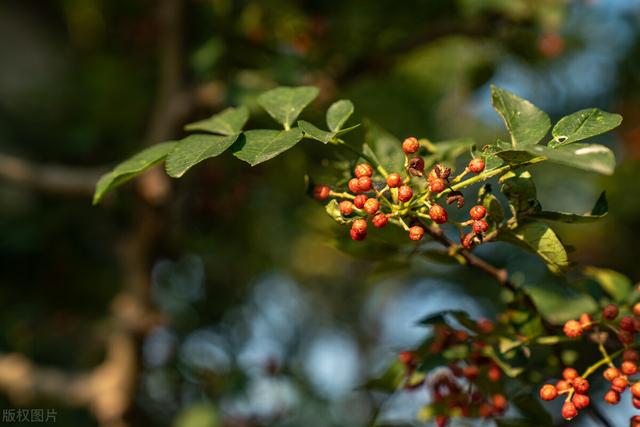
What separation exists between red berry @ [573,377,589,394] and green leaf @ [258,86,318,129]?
36 cm

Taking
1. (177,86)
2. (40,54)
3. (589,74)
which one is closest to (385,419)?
(177,86)

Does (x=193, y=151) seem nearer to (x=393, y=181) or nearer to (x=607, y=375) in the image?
(x=393, y=181)

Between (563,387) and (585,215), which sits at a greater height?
(585,215)

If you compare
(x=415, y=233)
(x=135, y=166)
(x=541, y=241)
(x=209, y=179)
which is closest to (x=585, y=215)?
(x=541, y=241)

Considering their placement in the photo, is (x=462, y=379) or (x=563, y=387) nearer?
(x=563, y=387)

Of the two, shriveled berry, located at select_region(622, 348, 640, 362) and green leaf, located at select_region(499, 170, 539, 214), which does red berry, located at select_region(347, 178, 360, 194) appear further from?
shriveled berry, located at select_region(622, 348, 640, 362)

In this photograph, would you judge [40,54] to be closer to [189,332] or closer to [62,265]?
[62,265]

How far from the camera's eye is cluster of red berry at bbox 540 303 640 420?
1.97 feet

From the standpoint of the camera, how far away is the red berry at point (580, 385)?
1.96ft

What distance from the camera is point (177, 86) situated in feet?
4.65

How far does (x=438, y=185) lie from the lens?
1.80 feet

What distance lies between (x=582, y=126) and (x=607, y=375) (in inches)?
9.4

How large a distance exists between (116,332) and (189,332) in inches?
26.7

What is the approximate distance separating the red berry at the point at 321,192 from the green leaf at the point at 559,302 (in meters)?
0.25
